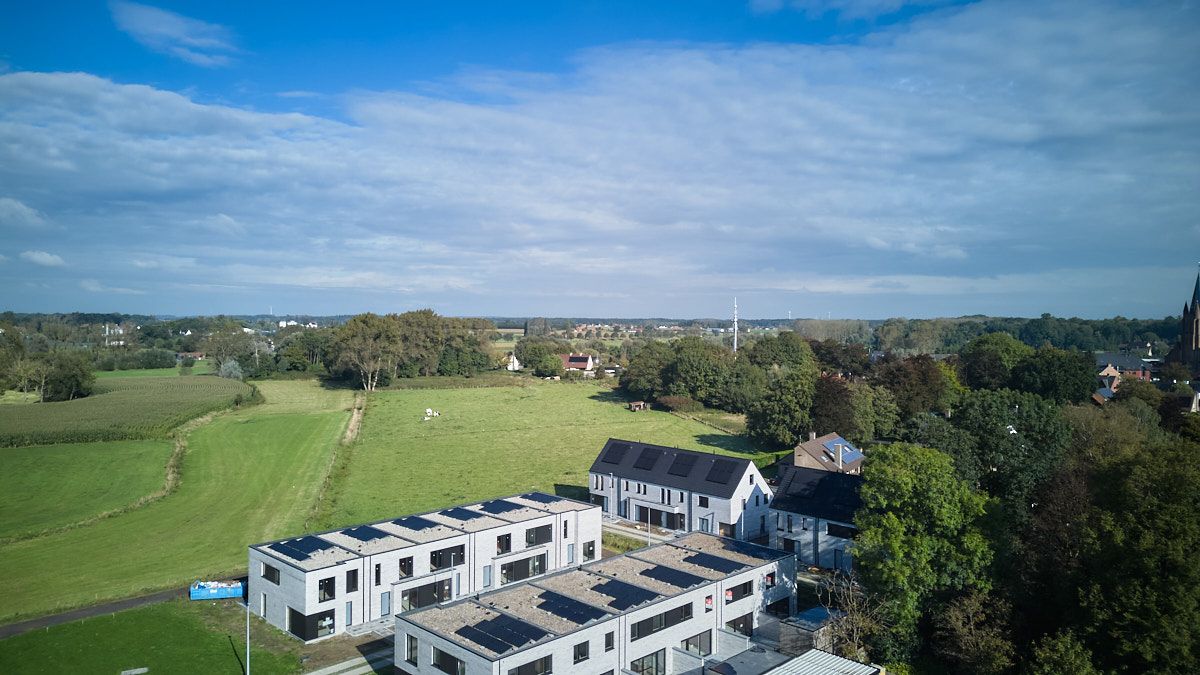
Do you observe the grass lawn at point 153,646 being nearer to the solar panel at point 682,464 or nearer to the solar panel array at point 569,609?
the solar panel array at point 569,609

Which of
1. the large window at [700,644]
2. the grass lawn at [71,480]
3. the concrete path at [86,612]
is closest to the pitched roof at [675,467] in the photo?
the large window at [700,644]

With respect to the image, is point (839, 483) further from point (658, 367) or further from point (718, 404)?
point (658, 367)

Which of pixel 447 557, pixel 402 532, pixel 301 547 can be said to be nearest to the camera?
pixel 301 547

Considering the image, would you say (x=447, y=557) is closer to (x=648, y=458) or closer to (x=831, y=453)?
(x=648, y=458)

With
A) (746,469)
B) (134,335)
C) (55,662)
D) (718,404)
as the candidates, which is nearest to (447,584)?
(55,662)

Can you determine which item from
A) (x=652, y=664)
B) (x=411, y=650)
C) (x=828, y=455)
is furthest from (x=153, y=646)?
(x=828, y=455)
